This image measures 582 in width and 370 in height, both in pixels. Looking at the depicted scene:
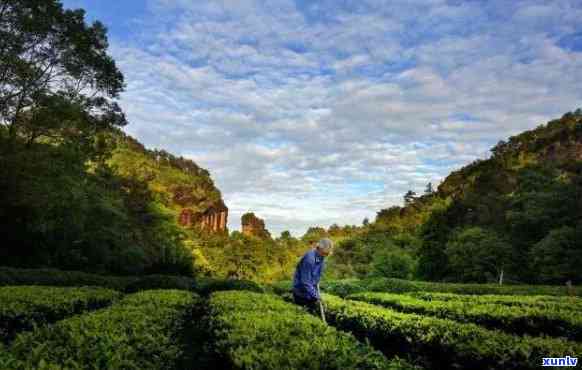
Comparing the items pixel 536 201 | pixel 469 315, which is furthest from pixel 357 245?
pixel 469 315

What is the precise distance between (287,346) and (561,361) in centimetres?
327

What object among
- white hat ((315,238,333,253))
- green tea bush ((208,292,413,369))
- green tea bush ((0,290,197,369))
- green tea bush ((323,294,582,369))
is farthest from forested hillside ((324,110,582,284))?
green tea bush ((0,290,197,369))

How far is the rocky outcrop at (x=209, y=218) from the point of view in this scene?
394ft

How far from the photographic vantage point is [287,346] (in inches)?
207

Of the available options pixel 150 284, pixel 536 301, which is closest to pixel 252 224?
pixel 150 284

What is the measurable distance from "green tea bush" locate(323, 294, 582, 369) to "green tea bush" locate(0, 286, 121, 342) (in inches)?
235

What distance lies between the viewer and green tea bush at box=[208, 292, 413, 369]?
4531mm

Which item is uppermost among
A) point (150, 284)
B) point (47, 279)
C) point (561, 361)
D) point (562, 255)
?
point (562, 255)

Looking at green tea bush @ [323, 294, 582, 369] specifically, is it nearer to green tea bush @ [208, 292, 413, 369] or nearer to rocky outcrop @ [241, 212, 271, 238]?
green tea bush @ [208, 292, 413, 369]

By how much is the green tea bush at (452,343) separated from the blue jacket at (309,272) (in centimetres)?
173

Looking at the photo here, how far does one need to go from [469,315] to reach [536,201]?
3238 centimetres

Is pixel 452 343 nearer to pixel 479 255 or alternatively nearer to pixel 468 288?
pixel 468 288

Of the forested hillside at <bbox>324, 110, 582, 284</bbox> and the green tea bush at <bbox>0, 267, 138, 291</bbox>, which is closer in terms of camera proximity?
the green tea bush at <bbox>0, 267, 138, 291</bbox>

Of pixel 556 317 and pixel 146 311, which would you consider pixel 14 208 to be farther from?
pixel 556 317
